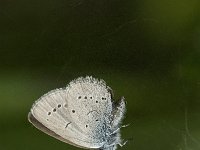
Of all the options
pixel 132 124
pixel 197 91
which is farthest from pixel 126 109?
pixel 197 91

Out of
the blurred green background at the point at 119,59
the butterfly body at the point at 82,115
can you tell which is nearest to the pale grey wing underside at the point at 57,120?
the butterfly body at the point at 82,115

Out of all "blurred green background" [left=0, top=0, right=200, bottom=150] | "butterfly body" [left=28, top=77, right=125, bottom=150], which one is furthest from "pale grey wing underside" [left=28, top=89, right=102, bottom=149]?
"blurred green background" [left=0, top=0, right=200, bottom=150]

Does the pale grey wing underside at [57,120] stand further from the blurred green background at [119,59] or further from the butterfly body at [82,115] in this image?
the blurred green background at [119,59]

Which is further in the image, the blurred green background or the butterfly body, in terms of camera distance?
the blurred green background

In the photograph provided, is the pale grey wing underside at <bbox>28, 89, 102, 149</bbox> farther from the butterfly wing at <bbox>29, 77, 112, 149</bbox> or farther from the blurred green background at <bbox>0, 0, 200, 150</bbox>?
the blurred green background at <bbox>0, 0, 200, 150</bbox>

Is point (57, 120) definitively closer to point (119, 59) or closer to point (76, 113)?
point (76, 113)

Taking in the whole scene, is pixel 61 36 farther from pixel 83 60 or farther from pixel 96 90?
pixel 96 90
